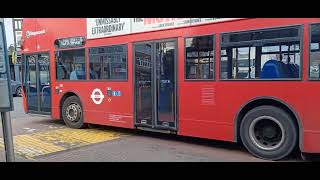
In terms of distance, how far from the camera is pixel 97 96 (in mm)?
8250

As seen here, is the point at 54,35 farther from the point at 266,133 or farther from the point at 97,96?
the point at 266,133

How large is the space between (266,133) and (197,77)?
175cm

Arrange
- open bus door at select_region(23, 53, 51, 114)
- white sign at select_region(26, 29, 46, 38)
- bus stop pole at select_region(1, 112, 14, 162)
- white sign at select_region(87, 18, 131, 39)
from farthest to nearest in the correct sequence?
open bus door at select_region(23, 53, 51, 114) → white sign at select_region(26, 29, 46, 38) → white sign at select_region(87, 18, 131, 39) → bus stop pole at select_region(1, 112, 14, 162)

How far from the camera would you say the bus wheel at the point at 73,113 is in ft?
28.9

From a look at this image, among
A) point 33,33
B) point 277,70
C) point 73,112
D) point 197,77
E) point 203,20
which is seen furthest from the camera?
point 33,33

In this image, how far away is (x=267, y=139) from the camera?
5691 millimetres

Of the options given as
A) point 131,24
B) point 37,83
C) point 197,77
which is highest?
point 131,24

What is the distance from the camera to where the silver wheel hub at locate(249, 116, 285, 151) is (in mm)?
5508

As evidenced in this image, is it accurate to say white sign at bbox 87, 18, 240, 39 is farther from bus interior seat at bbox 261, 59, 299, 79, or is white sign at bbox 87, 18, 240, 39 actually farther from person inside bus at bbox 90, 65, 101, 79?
bus interior seat at bbox 261, 59, 299, 79

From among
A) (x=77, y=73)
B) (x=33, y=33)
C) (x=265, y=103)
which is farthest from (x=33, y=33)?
(x=265, y=103)

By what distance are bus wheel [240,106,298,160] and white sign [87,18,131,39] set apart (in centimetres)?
356

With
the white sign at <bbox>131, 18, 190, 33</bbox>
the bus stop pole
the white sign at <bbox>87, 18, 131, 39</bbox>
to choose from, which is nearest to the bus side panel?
the white sign at <bbox>87, 18, 131, 39</bbox>

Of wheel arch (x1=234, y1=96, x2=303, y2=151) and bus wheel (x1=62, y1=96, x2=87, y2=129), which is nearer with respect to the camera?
wheel arch (x1=234, y1=96, x2=303, y2=151)
